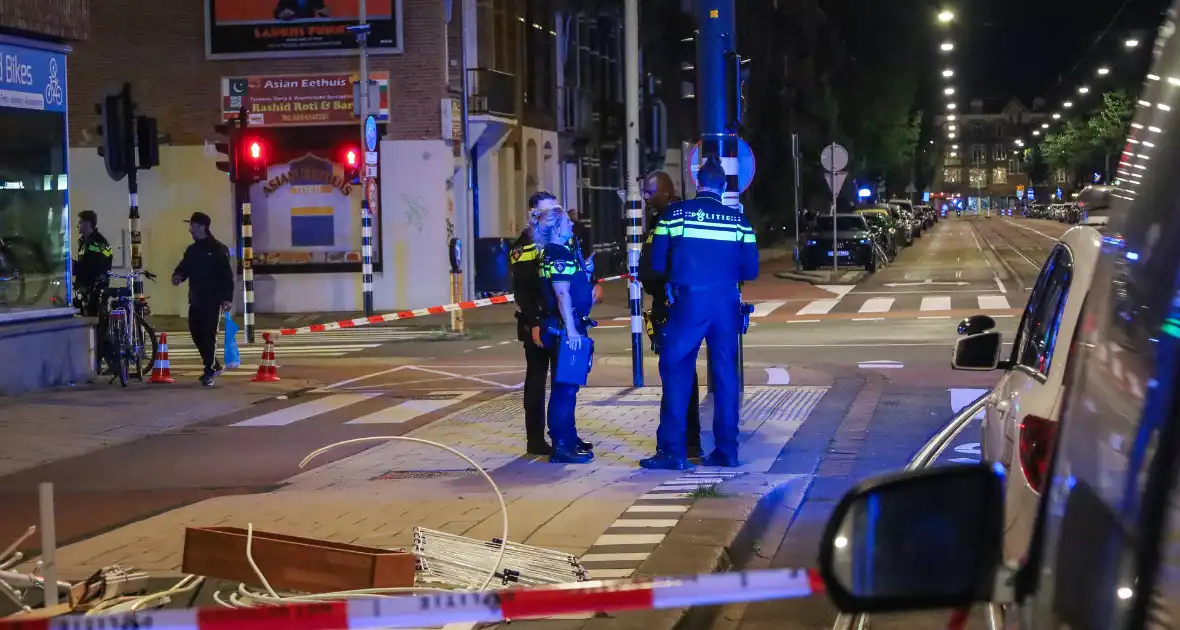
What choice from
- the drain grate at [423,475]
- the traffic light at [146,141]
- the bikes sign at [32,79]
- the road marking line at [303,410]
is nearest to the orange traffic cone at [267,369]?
the road marking line at [303,410]

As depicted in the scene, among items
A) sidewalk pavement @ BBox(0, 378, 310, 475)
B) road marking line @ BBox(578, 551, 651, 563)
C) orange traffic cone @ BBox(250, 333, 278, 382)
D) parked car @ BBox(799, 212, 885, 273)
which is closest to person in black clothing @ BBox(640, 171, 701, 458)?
road marking line @ BBox(578, 551, 651, 563)

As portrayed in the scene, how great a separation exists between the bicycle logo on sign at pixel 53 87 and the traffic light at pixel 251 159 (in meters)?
5.09

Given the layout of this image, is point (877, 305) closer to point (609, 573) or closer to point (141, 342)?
point (141, 342)

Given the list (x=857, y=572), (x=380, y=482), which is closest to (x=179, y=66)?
(x=380, y=482)

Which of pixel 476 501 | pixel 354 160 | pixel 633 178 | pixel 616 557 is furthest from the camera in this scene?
pixel 354 160

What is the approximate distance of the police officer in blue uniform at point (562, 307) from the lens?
32.5ft

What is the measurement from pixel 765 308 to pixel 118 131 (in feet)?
40.5

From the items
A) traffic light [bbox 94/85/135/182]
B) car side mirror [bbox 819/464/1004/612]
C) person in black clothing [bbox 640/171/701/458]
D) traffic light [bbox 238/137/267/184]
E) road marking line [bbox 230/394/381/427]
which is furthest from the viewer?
traffic light [bbox 238/137/267/184]

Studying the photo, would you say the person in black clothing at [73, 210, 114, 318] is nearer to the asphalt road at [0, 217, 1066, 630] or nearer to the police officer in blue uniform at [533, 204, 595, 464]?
the asphalt road at [0, 217, 1066, 630]

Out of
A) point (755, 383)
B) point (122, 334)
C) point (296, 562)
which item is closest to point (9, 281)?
point (122, 334)

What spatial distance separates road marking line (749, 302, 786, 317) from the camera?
25.0m

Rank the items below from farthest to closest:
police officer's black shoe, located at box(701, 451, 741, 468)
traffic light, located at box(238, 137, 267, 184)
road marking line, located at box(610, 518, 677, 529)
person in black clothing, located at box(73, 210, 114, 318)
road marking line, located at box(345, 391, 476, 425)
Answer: traffic light, located at box(238, 137, 267, 184), person in black clothing, located at box(73, 210, 114, 318), road marking line, located at box(345, 391, 476, 425), police officer's black shoe, located at box(701, 451, 741, 468), road marking line, located at box(610, 518, 677, 529)

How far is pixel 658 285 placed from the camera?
31.0ft

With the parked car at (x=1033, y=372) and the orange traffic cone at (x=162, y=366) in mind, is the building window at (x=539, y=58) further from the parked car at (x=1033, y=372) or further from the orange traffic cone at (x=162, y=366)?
the parked car at (x=1033, y=372)
